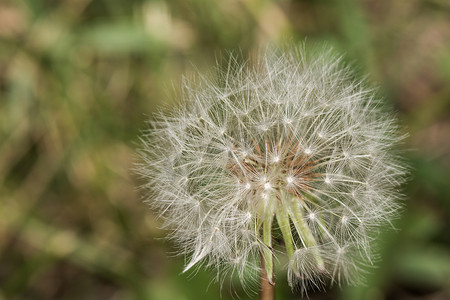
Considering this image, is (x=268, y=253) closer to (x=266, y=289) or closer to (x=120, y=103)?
(x=266, y=289)

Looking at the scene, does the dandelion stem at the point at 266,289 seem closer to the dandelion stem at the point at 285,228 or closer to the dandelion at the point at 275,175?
the dandelion at the point at 275,175

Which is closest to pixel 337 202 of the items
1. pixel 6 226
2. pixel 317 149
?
pixel 317 149

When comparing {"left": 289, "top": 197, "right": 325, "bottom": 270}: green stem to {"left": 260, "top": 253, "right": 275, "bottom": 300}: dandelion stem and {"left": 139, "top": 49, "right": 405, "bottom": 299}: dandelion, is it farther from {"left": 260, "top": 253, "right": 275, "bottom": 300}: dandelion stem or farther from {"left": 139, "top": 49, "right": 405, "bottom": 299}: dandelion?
{"left": 260, "top": 253, "right": 275, "bottom": 300}: dandelion stem

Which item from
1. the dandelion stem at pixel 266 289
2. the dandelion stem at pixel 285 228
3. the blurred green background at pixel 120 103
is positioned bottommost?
the dandelion stem at pixel 266 289

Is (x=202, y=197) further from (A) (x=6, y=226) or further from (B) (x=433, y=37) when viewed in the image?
(B) (x=433, y=37)

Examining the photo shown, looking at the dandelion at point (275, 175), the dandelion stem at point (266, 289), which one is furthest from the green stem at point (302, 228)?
the dandelion stem at point (266, 289)

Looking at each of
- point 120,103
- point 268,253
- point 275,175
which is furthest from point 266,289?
point 120,103
